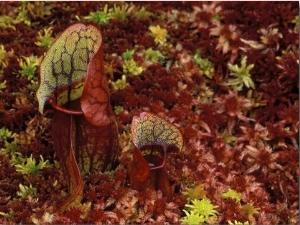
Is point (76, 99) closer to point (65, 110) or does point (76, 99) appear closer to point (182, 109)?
point (65, 110)

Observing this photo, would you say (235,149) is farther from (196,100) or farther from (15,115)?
(15,115)

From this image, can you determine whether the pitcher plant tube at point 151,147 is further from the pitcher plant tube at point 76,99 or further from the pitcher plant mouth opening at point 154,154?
the pitcher plant tube at point 76,99

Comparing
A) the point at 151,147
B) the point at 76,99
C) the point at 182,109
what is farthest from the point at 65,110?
the point at 182,109

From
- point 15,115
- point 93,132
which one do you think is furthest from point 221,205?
point 15,115

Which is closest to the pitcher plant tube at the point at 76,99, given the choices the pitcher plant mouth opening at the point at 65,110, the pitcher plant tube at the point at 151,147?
the pitcher plant mouth opening at the point at 65,110

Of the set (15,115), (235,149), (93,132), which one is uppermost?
(93,132)
